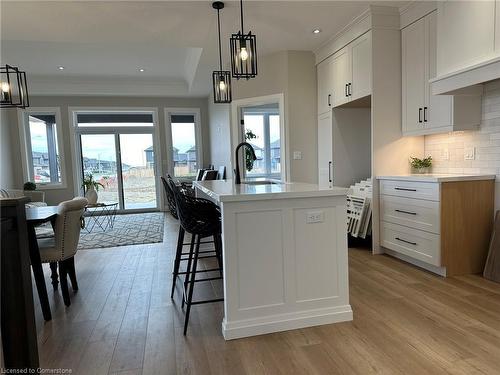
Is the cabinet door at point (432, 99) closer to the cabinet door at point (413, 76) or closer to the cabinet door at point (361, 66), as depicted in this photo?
the cabinet door at point (413, 76)

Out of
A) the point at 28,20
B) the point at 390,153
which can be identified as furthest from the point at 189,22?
the point at 390,153

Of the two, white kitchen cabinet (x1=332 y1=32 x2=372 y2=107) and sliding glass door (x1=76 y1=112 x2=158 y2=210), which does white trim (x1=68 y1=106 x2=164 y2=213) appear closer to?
sliding glass door (x1=76 y1=112 x2=158 y2=210)

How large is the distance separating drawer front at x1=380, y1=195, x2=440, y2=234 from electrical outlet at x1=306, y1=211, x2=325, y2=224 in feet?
4.75

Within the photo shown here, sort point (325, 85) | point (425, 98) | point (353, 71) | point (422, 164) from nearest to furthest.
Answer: point (425, 98) < point (422, 164) < point (353, 71) < point (325, 85)

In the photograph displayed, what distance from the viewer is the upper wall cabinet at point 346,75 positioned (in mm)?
3877

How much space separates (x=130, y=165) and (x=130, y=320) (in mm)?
6392

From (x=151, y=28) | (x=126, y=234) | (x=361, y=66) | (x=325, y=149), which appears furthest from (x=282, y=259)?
(x=126, y=234)

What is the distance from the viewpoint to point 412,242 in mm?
3387

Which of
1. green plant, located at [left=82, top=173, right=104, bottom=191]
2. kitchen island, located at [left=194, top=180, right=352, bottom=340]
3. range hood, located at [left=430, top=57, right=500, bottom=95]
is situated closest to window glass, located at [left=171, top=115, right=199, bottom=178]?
green plant, located at [left=82, top=173, right=104, bottom=191]

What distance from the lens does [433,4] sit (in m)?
3.29

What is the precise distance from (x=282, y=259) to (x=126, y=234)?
4022 millimetres

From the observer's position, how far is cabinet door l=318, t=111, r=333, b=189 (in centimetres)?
477

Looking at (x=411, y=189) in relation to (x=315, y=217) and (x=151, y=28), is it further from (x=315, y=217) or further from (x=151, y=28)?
(x=151, y=28)

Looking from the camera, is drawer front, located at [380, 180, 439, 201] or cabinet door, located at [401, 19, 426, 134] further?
cabinet door, located at [401, 19, 426, 134]
